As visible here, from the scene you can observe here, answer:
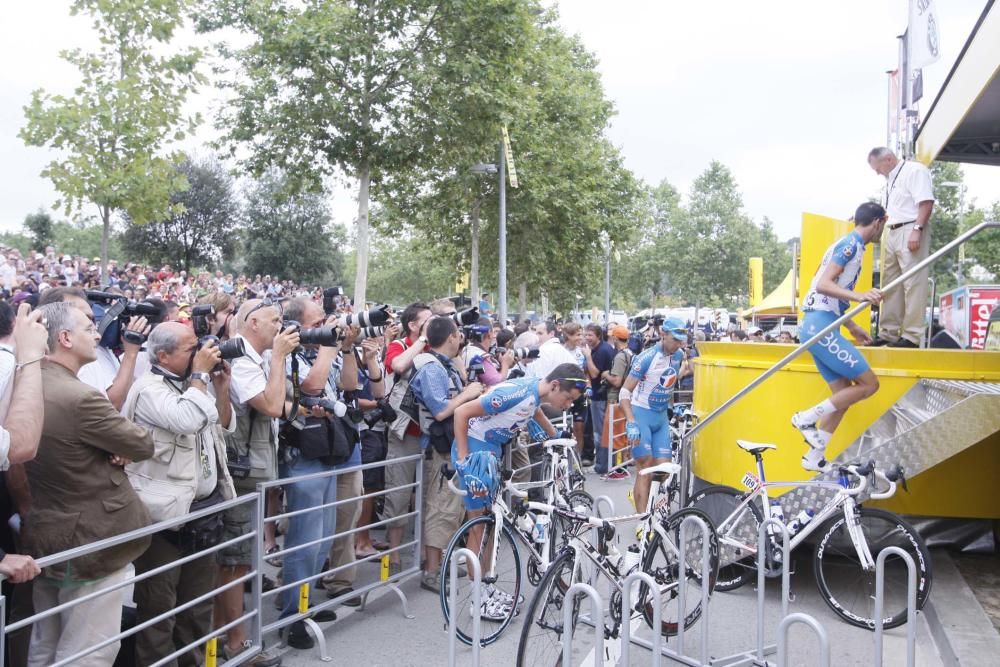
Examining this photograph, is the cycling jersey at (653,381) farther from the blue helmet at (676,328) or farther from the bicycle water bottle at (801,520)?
the bicycle water bottle at (801,520)

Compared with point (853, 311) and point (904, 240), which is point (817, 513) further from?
point (904, 240)

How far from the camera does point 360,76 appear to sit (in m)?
17.7

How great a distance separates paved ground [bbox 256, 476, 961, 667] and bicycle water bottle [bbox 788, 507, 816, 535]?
0.65 meters

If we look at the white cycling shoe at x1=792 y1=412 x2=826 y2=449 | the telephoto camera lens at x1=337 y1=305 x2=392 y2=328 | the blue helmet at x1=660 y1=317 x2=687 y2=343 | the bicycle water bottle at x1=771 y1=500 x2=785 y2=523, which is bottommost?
the bicycle water bottle at x1=771 y1=500 x2=785 y2=523

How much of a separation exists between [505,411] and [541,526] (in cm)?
80

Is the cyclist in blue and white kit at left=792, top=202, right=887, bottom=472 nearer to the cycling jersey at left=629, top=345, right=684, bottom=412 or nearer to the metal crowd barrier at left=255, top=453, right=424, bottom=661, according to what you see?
the cycling jersey at left=629, top=345, right=684, bottom=412

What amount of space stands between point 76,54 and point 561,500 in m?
10.9

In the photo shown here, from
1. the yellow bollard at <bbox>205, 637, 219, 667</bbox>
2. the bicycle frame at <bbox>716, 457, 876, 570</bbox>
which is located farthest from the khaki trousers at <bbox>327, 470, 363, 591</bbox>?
the bicycle frame at <bbox>716, 457, 876, 570</bbox>

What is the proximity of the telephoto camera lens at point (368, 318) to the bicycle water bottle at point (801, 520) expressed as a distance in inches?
125

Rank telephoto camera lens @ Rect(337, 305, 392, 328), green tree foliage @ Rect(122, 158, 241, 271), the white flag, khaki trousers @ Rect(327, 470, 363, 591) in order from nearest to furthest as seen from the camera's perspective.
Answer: telephoto camera lens @ Rect(337, 305, 392, 328) < khaki trousers @ Rect(327, 470, 363, 591) < the white flag < green tree foliage @ Rect(122, 158, 241, 271)

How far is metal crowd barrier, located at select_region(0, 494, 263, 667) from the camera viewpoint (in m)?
3.33

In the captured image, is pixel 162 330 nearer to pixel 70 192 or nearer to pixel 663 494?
pixel 663 494

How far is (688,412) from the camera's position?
9.80 meters

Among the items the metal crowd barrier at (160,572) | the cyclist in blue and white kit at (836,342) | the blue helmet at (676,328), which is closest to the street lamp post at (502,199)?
the blue helmet at (676,328)
